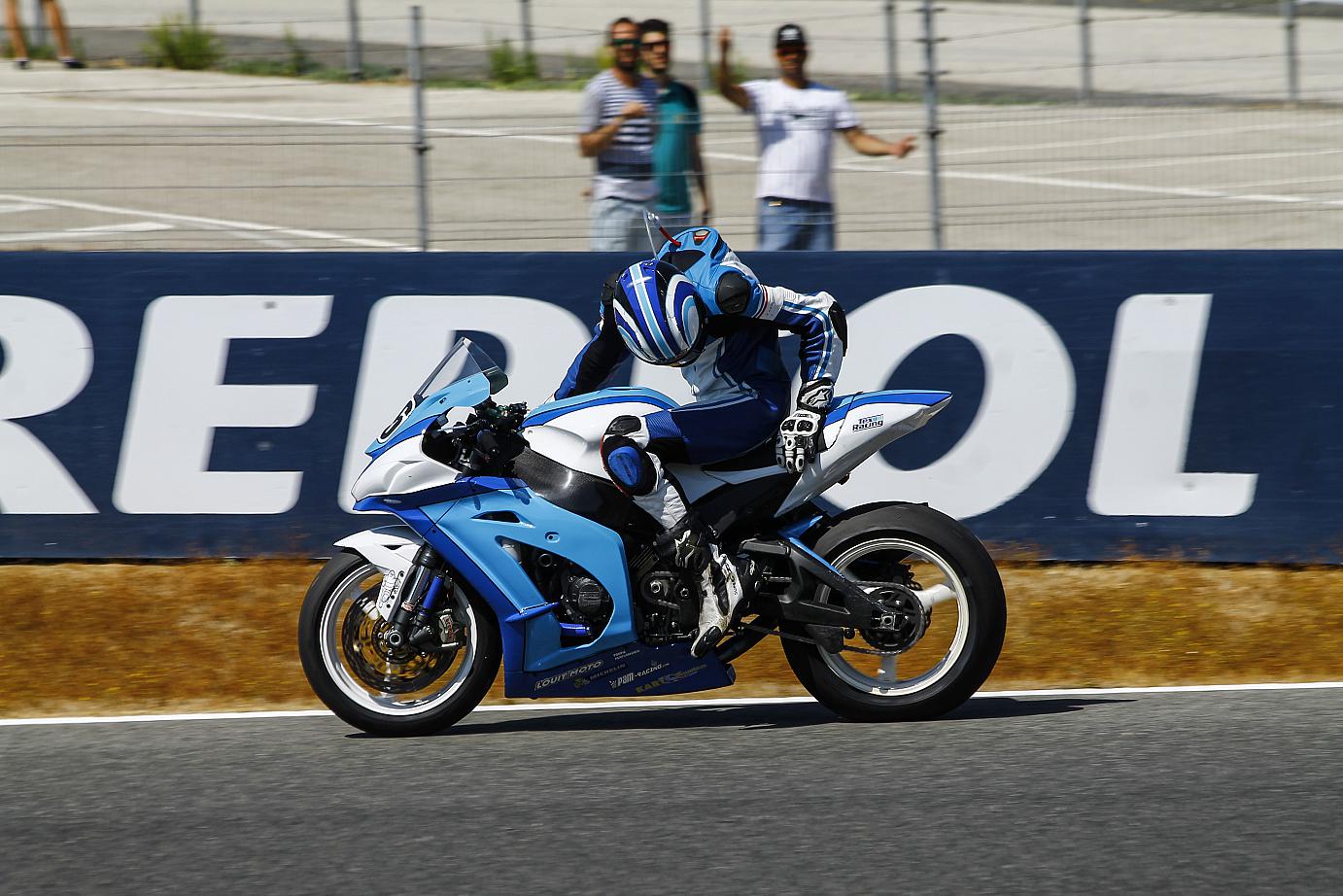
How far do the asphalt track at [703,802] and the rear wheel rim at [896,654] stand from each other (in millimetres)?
152

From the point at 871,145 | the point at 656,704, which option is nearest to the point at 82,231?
the point at 871,145

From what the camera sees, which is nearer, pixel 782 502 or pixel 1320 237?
pixel 782 502

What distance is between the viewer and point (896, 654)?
20.1ft

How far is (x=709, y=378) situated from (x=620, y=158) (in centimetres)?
320

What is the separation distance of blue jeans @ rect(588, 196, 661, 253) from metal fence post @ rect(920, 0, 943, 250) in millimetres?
1463

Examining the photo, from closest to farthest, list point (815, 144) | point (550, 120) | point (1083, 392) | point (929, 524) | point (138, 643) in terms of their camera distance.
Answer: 1. point (929, 524)
2. point (138, 643)
3. point (1083, 392)
4. point (815, 144)
5. point (550, 120)

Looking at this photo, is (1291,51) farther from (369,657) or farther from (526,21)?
(369,657)

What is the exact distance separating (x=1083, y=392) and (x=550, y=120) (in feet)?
14.8

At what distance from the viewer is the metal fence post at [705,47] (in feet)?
48.0

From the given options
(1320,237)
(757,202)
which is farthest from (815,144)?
(1320,237)

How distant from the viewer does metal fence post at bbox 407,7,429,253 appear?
357 inches

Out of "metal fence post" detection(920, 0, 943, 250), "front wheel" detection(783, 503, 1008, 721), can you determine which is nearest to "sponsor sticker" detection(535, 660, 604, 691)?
"front wheel" detection(783, 503, 1008, 721)

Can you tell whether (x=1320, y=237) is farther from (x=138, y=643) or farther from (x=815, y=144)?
(x=138, y=643)

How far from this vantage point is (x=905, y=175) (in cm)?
998
